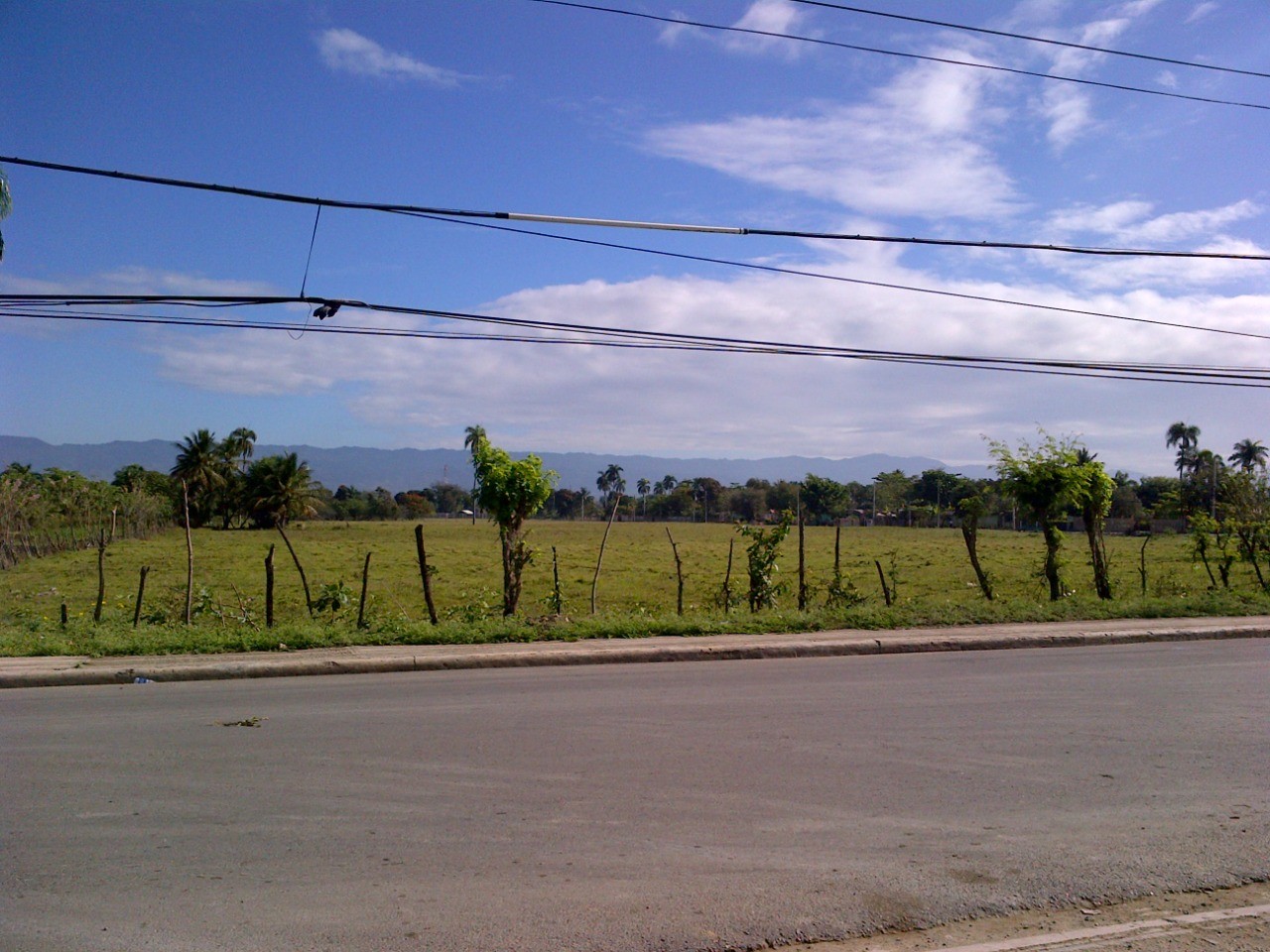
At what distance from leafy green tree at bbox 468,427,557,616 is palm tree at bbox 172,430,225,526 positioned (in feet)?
239

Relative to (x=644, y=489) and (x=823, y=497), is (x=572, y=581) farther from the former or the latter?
(x=644, y=489)

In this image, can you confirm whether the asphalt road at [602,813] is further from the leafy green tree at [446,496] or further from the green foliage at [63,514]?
the leafy green tree at [446,496]

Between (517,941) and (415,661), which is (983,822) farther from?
(415,661)

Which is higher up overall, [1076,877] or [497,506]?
[497,506]

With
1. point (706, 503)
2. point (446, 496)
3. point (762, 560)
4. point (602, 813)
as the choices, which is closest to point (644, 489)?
point (706, 503)

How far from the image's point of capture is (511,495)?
16.8m

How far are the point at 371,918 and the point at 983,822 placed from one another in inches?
146

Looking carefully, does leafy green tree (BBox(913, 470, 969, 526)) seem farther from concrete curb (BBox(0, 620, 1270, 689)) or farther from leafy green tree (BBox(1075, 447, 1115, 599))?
concrete curb (BBox(0, 620, 1270, 689))

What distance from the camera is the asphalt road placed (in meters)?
4.70

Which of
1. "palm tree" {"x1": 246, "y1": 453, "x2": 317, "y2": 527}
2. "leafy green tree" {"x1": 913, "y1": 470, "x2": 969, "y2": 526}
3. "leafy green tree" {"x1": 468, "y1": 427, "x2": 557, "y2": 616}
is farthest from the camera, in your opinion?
"leafy green tree" {"x1": 913, "y1": 470, "x2": 969, "y2": 526}

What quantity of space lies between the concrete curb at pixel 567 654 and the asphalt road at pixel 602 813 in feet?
5.63

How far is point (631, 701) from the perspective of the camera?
10.1 m

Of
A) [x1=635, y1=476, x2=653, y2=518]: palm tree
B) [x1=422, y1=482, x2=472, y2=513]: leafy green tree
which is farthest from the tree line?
[x1=422, y1=482, x2=472, y2=513]: leafy green tree

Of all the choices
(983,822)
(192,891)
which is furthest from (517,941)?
(983,822)
